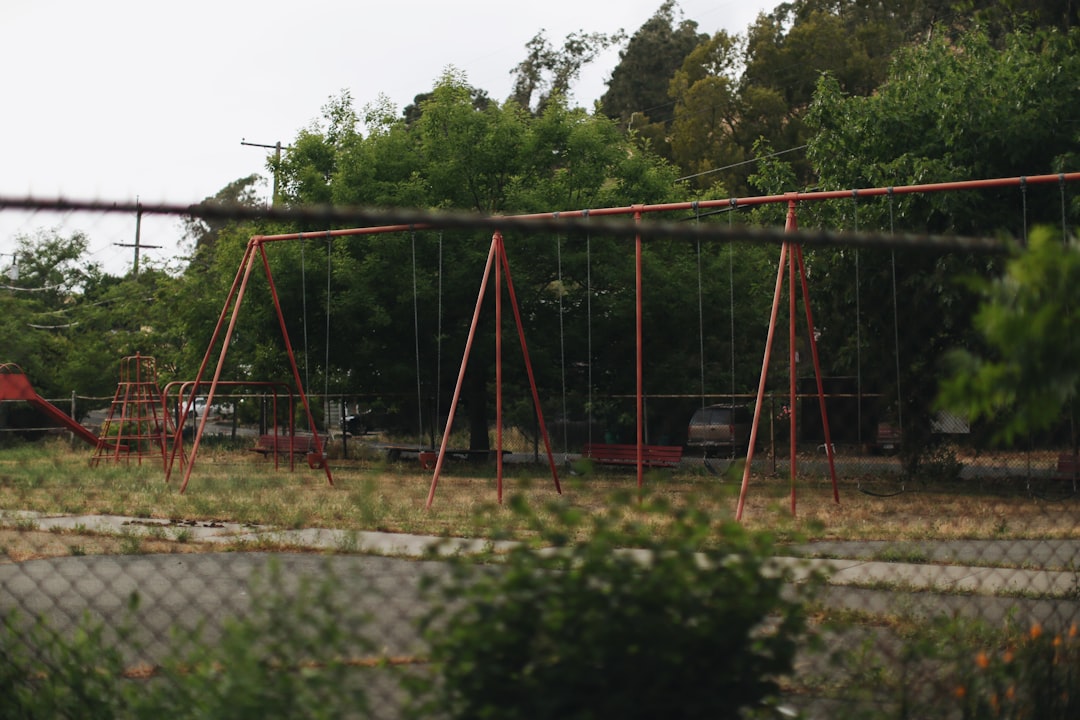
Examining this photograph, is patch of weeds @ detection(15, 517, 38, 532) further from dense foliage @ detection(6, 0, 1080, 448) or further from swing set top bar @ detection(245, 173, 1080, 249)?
swing set top bar @ detection(245, 173, 1080, 249)

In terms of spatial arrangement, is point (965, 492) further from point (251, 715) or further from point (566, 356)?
point (251, 715)

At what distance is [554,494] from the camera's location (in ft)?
47.5

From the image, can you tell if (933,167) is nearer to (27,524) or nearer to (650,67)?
(27,524)

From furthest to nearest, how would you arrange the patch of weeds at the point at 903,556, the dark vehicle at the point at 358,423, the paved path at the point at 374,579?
the dark vehicle at the point at 358,423
the patch of weeds at the point at 903,556
the paved path at the point at 374,579

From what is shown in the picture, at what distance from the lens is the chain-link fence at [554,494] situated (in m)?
2.57

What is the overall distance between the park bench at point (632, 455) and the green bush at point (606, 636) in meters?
16.0

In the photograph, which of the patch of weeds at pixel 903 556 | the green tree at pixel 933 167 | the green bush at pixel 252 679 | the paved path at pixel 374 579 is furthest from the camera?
the green tree at pixel 933 167

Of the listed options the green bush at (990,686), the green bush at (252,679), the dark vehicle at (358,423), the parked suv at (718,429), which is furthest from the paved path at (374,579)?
the dark vehicle at (358,423)

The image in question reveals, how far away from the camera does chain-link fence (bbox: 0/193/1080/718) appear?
2.57m

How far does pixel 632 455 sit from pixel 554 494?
4.67 metres

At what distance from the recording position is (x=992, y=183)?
450 inches

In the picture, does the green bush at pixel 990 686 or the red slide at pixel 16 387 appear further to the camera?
the red slide at pixel 16 387

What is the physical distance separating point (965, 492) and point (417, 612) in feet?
36.3

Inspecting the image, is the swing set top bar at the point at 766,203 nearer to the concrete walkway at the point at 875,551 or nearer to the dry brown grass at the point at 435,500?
the concrete walkway at the point at 875,551
